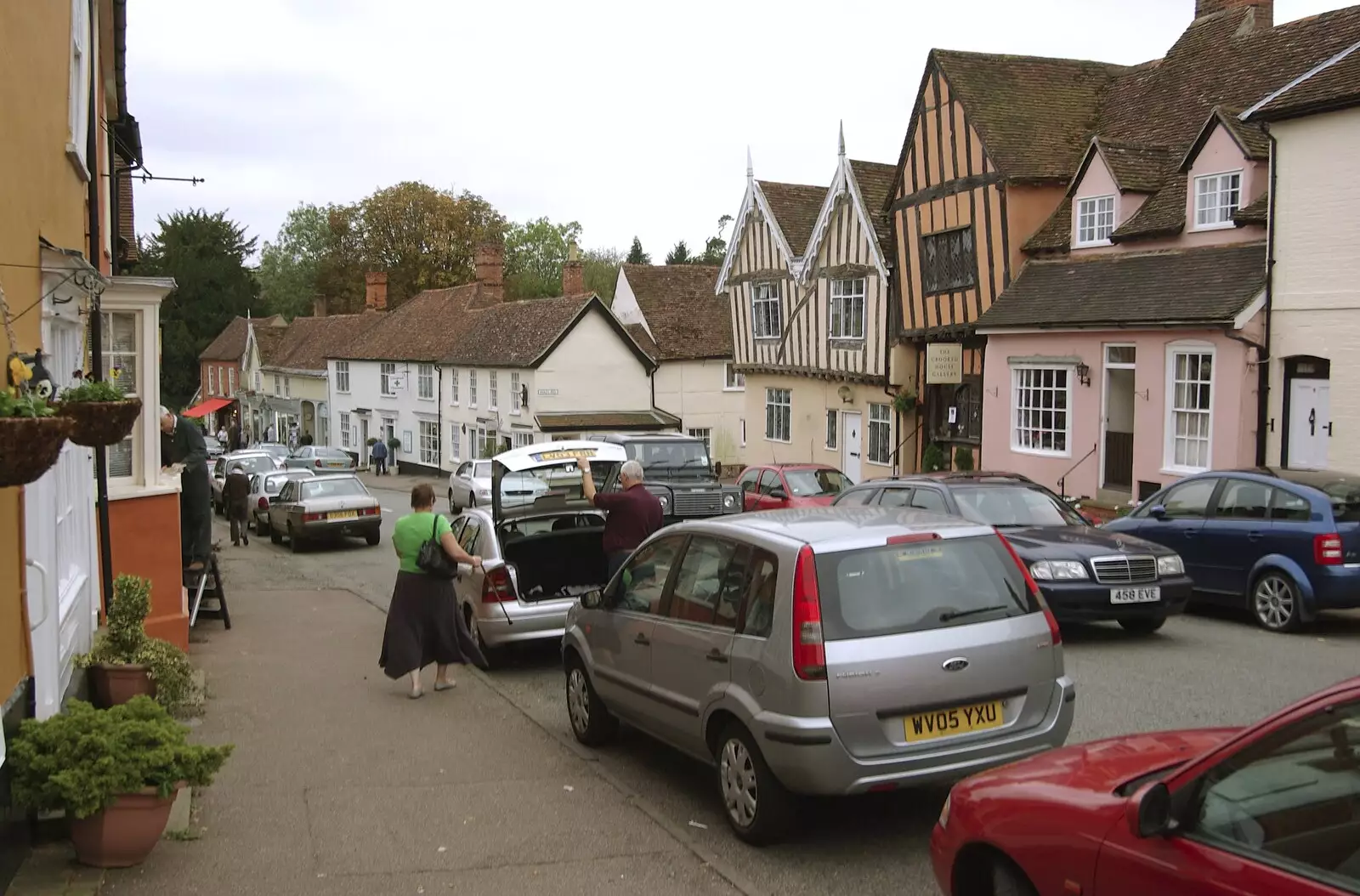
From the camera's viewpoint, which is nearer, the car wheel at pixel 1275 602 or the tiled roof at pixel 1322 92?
the car wheel at pixel 1275 602

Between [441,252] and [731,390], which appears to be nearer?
[731,390]

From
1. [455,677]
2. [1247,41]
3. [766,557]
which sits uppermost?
[1247,41]

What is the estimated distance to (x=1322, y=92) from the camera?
17.2m

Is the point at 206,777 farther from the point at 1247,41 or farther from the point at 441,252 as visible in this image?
the point at 441,252

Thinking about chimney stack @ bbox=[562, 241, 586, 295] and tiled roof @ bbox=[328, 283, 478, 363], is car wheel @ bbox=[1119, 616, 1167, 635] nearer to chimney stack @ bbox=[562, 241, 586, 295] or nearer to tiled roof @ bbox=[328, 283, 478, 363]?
chimney stack @ bbox=[562, 241, 586, 295]

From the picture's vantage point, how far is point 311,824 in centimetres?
689

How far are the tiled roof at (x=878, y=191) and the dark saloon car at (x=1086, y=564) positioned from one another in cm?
1674

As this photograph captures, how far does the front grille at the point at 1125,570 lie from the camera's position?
11.3 metres

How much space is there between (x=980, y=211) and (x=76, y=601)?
20429 millimetres

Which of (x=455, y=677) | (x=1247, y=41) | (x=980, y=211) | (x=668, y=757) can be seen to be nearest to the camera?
(x=668, y=757)

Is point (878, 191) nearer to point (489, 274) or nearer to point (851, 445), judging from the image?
point (851, 445)

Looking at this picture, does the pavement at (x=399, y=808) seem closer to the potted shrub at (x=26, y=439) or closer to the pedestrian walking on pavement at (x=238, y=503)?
the potted shrub at (x=26, y=439)

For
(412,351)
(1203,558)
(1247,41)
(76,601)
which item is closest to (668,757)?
(76,601)

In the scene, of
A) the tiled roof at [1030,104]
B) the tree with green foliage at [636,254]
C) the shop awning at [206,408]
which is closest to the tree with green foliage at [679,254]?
the tree with green foliage at [636,254]
